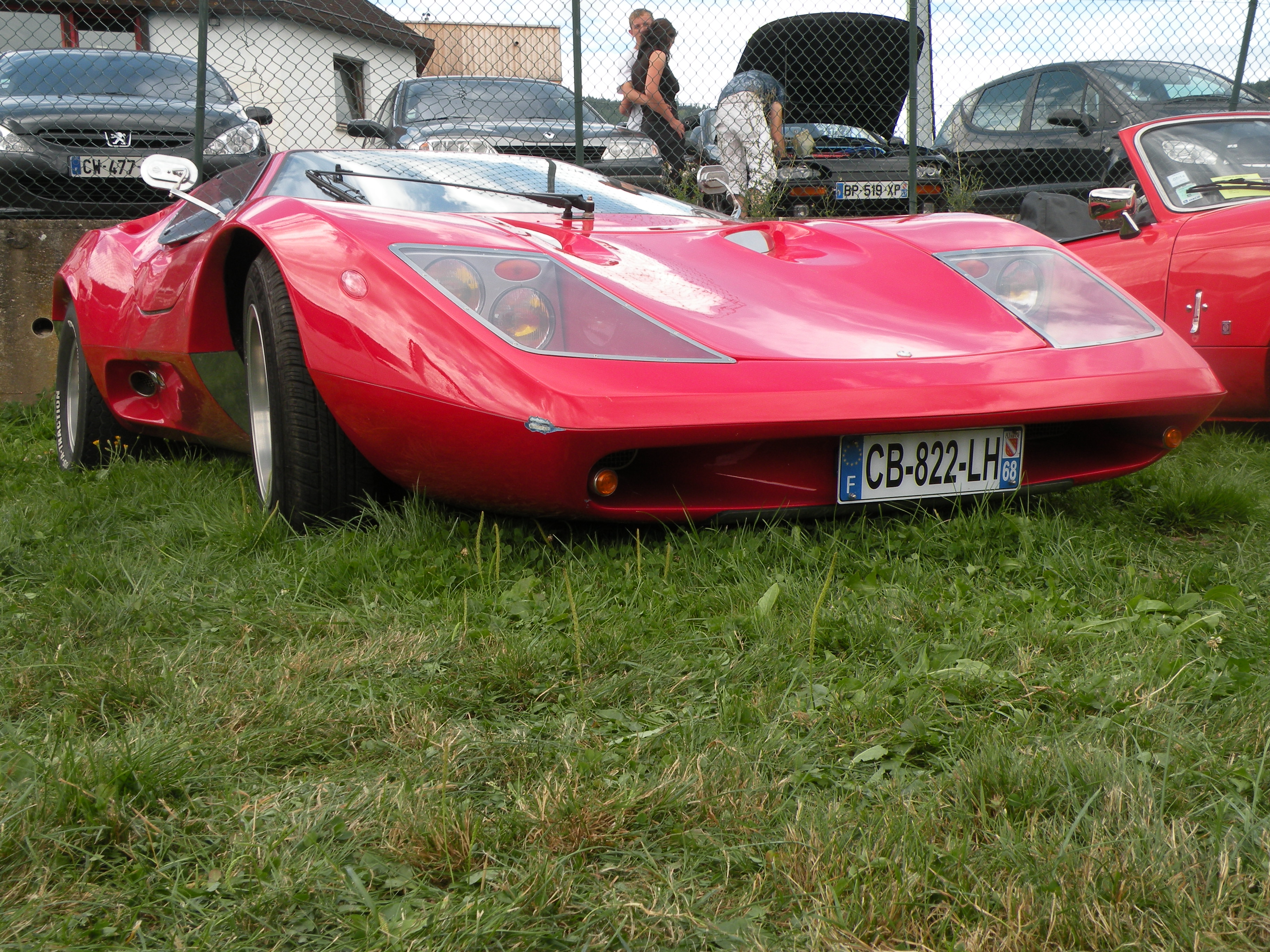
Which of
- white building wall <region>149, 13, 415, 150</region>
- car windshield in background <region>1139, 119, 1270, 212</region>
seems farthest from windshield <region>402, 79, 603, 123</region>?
car windshield in background <region>1139, 119, 1270, 212</region>

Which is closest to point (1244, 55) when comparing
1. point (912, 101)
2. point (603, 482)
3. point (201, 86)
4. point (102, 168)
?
point (912, 101)

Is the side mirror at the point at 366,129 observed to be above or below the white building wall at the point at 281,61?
below

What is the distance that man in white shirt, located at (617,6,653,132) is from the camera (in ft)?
21.2

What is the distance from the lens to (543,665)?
1.81m

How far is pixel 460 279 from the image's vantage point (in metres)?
2.23

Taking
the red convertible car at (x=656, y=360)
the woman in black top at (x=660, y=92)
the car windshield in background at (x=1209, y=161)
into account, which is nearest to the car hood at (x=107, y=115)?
the woman in black top at (x=660, y=92)

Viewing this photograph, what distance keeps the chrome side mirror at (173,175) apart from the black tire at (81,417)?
0.68 metres

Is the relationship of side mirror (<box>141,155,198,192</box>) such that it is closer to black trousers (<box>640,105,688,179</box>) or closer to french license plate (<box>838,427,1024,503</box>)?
french license plate (<box>838,427,1024,503</box>)

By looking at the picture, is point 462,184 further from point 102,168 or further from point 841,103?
point 841,103

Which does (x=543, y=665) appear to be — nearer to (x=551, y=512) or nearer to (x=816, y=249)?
(x=551, y=512)

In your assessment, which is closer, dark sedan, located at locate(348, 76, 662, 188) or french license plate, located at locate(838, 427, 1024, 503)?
french license plate, located at locate(838, 427, 1024, 503)

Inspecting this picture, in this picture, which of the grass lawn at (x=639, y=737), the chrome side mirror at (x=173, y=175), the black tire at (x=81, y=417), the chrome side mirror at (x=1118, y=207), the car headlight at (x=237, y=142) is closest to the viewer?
the grass lawn at (x=639, y=737)

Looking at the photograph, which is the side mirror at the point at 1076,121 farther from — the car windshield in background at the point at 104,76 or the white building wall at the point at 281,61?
the car windshield in background at the point at 104,76

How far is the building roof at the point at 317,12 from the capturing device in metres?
6.53
